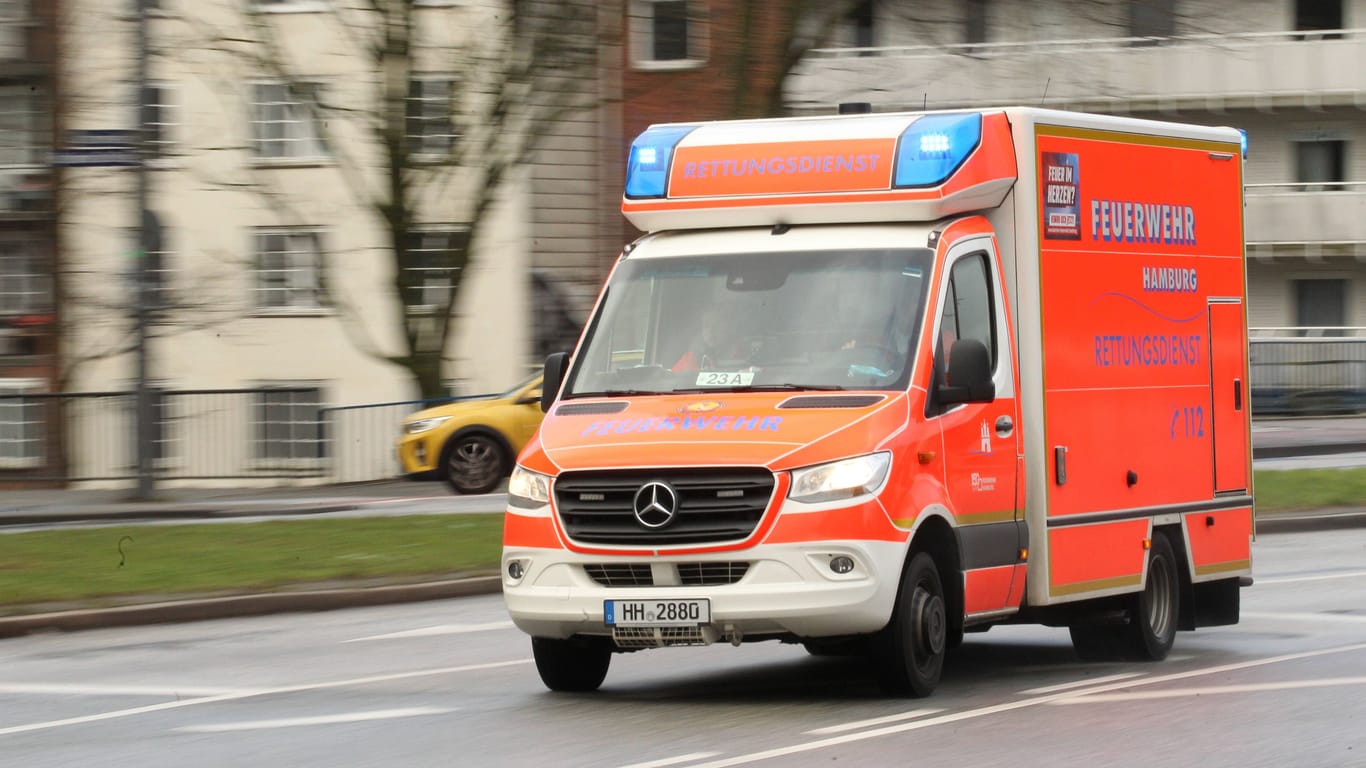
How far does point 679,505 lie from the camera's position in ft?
32.0

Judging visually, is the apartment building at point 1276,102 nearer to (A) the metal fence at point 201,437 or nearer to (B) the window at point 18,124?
(A) the metal fence at point 201,437

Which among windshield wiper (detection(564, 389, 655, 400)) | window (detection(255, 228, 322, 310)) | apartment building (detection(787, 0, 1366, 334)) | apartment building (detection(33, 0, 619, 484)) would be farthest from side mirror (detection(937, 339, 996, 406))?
apartment building (detection(787, 0, 1366, 334))

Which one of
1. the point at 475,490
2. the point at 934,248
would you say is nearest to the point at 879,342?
the point at 934,248

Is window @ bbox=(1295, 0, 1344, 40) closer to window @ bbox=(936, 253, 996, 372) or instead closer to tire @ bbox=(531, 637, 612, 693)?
window @ bbox=(936, 253, 996, 372)

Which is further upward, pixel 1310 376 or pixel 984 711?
pixel 1310 376

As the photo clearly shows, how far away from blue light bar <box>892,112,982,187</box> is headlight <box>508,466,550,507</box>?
225cm

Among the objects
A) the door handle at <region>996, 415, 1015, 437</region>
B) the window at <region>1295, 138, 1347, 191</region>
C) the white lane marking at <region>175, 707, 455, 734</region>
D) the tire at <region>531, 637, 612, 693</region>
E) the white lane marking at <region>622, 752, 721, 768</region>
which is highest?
the window at <region>1295, 138, 1347, 191</region>

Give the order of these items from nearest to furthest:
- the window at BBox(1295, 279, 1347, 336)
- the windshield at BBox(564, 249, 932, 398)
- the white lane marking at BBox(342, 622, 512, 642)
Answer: the windshield at BBox(564, 249, 932, 398) → the white lane marking at BBox(342, 622, 512, 642) → the window at BBox(1295, 279, 1347, 336)

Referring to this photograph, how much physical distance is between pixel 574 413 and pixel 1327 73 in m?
41.1

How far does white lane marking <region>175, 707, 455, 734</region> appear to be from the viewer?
388 inches

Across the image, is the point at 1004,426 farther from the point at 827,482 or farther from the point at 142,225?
the point at 142,225

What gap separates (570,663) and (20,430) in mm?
27600

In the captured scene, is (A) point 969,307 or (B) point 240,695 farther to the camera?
(B) point 240,695

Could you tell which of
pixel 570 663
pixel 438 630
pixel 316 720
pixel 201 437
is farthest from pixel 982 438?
pixel 201 437
